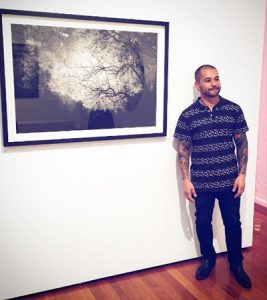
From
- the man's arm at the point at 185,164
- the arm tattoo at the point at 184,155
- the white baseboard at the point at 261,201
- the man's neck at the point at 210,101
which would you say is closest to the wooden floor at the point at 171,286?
the man's arm at the point at 185,164

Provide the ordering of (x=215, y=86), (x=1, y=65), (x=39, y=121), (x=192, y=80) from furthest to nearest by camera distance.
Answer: (x=192, y=80) → (x=215, y=86) → (x=39, y=121) → (x=1, y=65)

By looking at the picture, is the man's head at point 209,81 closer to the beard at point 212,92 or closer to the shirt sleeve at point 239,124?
the beard at point 212,92

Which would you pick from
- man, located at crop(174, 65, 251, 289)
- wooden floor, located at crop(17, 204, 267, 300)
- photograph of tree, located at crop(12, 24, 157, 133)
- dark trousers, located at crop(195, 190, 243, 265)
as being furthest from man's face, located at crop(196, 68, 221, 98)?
wooden floor, located at crop(17, 204, 267, 300)

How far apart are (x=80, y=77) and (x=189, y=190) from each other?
3.37ft

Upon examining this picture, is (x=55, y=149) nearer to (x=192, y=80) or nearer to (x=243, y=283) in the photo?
(x=192, y=80)

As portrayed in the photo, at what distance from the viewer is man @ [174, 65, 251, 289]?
2.49m

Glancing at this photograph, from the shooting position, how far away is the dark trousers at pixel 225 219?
2.56 metres

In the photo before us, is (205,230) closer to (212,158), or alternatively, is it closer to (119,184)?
(212,158)

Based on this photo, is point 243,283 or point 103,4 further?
point 243,283

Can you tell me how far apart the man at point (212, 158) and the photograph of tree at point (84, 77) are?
30cm

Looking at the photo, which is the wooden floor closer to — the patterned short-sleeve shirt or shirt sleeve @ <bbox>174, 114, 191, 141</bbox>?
the patterned short-sleeve shirt

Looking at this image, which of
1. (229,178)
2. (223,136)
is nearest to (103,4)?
(223,136)

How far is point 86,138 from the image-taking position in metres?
2.35

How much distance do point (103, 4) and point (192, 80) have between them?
2.62 ft
